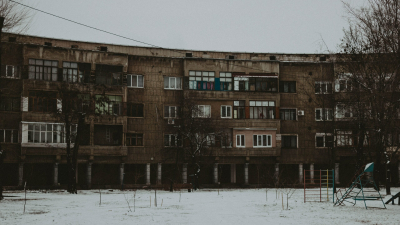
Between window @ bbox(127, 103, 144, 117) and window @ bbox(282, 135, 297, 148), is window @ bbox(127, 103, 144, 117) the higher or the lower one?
the higher one

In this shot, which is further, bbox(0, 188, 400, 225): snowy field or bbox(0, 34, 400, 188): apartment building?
bbox(0, 34, 400, 188): apartment building

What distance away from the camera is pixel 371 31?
96.1 feet

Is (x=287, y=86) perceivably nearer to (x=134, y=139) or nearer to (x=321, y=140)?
(x=321, y=140)

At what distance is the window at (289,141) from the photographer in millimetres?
55906

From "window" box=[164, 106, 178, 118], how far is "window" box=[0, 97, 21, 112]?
50.1 ft

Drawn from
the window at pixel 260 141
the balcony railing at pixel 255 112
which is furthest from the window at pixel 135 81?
the window at pixel 260 141

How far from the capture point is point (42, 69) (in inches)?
1906

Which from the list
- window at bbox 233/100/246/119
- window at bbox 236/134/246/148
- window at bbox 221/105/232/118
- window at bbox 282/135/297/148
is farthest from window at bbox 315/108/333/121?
window at bbox 221/105/232/118

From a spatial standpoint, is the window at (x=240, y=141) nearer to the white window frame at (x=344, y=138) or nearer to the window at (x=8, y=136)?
the white window frame at (x=344, y=138)

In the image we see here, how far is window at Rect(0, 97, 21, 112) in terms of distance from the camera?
4725cm

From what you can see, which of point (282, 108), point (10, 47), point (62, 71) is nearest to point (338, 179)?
point (282, 108)

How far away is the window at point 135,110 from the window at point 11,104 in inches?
441

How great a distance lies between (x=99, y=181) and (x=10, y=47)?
1649 centimetres

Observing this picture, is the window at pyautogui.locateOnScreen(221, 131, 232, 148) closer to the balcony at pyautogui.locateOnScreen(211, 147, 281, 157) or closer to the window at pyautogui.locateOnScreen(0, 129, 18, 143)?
the balcony at pyautogui.locateOnScreen(211, 147, 281, 157)
